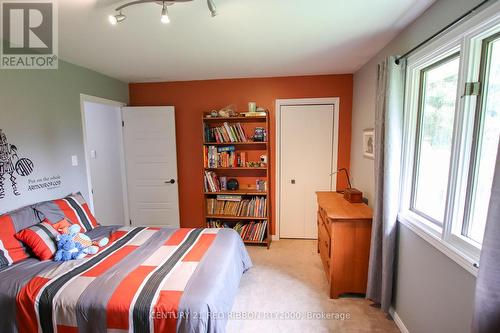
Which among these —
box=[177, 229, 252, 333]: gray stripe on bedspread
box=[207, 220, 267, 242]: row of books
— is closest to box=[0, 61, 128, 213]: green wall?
box=[177, 229, 252, 333]: gray stripe on bedspread

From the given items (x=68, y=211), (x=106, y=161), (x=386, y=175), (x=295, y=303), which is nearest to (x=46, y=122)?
(x=68, y=211)

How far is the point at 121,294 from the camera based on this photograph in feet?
4.67

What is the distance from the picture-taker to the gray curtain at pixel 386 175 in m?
1.81

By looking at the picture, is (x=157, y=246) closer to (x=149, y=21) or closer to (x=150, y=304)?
(x=150, y=304)

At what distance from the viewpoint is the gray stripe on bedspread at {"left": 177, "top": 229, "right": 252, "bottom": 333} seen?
1331 millimetres

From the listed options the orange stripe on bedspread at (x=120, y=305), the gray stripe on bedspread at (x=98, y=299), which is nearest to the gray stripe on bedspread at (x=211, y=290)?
the orange stripe on bedspread at (x=120, y=305)

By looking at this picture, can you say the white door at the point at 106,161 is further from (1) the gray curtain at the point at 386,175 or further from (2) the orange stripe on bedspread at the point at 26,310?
(1) the gray curtain at the point at 386,175

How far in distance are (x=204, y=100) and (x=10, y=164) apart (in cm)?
222

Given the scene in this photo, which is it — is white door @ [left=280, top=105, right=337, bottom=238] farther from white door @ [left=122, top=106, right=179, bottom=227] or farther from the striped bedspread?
the striped bedspread

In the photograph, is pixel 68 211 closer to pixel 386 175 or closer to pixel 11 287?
pixel 11 287

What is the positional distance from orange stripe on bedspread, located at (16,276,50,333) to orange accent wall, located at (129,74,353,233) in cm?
225

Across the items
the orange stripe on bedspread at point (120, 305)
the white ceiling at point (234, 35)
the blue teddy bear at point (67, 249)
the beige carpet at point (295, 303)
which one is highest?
the white ceiling at point (234, 35)

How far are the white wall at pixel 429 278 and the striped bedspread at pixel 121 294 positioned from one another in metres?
1.31

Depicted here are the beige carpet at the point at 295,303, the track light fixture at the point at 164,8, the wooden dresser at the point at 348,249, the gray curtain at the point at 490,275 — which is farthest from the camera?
the wooden dresser at the point at 348,249
